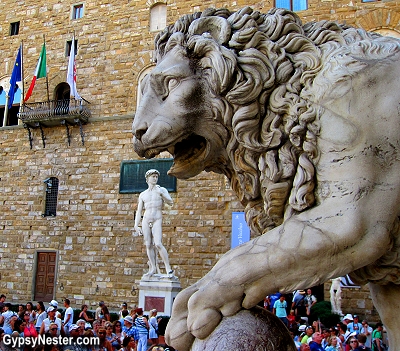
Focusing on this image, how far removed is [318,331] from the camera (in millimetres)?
9734

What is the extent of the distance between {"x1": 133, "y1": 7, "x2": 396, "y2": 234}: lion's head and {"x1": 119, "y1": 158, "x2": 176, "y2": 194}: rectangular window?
1611 centimetres

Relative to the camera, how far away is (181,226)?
55.6ft

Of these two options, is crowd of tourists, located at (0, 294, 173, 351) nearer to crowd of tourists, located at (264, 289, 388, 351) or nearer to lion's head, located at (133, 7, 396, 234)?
crowd of tourists, located at (264, 289, 388, 351)

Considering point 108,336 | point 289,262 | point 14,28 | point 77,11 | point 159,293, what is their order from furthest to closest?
point 14,28
point 77,11
point 159,293
point 108,336
point 289,262

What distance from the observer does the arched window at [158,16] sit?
1911 centimetres

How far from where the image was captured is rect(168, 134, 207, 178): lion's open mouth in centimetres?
156

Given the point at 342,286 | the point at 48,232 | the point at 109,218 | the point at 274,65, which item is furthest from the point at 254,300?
the point at 48,232

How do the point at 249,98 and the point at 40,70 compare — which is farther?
the point at 40,70

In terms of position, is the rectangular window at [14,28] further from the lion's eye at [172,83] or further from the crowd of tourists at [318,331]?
the lion's eye at [172,83]

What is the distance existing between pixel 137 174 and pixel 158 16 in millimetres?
6314

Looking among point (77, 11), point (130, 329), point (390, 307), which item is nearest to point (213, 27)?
point (390, 307)

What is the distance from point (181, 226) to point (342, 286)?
5.59 metres

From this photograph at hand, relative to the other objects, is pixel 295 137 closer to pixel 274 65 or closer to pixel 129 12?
pixel 274 65

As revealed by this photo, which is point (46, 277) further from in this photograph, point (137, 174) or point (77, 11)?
point (77, 11)
